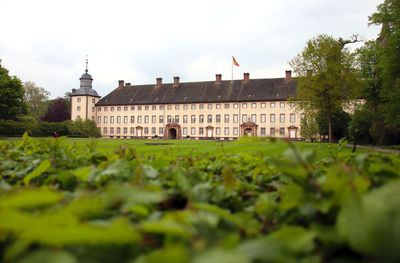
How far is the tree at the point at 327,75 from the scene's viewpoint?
3219 cm

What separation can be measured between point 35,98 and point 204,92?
1911 inches

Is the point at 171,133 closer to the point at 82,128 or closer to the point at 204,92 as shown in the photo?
the point at 204,92

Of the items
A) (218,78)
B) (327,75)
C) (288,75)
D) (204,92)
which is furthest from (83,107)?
(327,75)

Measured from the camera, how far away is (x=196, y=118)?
226 ft

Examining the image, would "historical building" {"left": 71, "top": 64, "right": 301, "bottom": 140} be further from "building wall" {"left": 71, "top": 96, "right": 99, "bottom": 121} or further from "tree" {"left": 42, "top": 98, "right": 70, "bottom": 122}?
"tree" {"left": 42, "top": 98, "right": 70, "bottom": 122}

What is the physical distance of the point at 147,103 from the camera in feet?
235

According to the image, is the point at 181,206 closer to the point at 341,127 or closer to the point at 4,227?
the point at 4,227

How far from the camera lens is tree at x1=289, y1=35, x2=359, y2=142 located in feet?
106

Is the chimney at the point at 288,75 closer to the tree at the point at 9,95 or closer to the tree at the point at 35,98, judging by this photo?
the tree at the point at 9,95

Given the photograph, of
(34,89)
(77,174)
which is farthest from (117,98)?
(77,174)

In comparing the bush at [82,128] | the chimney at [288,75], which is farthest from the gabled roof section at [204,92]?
the bush at [82,128]

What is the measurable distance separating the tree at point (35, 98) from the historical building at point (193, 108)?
1166 cm

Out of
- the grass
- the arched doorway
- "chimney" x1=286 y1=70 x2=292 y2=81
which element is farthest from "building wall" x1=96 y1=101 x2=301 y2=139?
the grass

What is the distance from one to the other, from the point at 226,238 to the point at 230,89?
6784 centimetres
